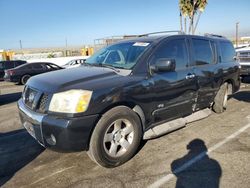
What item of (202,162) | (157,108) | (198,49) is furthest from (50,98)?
(198,49)

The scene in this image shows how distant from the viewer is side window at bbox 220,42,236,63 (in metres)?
6.05

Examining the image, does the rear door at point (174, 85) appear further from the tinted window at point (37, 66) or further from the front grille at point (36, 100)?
the tinted window at point (37, 66)

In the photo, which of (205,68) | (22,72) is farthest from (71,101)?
(22,72)

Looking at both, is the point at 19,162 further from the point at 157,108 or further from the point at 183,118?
the point at 183,118

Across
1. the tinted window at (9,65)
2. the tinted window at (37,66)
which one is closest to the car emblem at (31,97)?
the tinted window at (37,66)

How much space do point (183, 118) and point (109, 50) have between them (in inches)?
75.4

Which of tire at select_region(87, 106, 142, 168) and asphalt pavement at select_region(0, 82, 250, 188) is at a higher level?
tire at select_region(87, 106, 142, 168)

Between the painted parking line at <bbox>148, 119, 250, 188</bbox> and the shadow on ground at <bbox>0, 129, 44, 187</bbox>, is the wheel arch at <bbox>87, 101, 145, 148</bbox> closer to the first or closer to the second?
the painted parking line at <bbox>148, 119, 250, 188</bbox>

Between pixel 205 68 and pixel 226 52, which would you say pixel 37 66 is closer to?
pixel 226 52

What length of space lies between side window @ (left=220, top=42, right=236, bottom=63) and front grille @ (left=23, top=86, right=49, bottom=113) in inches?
168

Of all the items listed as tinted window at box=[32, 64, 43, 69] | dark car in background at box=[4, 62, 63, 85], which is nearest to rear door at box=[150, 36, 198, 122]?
dark car in background at box=[4, 62, 63, 85]

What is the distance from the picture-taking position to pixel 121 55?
14.8 ft

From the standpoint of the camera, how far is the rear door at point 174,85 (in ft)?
13.6

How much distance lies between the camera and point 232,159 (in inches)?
150
